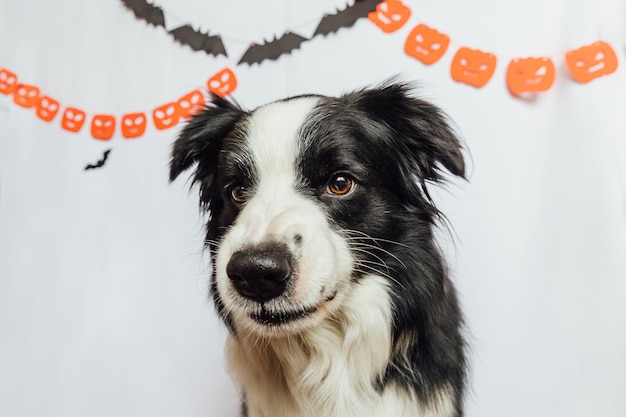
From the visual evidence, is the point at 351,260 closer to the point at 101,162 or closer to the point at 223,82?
the point at 223,82

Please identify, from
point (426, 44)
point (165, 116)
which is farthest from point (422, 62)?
point (165, 116)

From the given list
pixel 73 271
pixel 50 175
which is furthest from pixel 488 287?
pixel 50 175

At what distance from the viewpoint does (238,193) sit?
51.2 inches

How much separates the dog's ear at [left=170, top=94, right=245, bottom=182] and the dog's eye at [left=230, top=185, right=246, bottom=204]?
0.55 ft

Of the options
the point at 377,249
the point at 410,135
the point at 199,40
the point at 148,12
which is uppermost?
the point at 148,12

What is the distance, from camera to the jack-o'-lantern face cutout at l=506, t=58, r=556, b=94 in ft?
4.69

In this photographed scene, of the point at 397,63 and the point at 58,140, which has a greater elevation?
the point at 397,63

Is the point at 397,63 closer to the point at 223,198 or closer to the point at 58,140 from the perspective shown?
the point at 223,198

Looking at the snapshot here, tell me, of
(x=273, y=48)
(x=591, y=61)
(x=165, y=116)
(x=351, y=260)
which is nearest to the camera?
(x=351, y=260)

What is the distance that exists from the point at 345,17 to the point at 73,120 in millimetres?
961

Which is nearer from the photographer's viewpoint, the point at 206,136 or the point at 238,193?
the point at 238,193

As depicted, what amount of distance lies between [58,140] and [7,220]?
1.04ft

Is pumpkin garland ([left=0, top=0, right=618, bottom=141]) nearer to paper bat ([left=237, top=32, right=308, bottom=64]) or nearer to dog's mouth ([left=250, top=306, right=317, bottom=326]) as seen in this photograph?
paper bat ([left=237, top=32, right=308, bottom=64])

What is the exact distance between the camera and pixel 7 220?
1787mm
